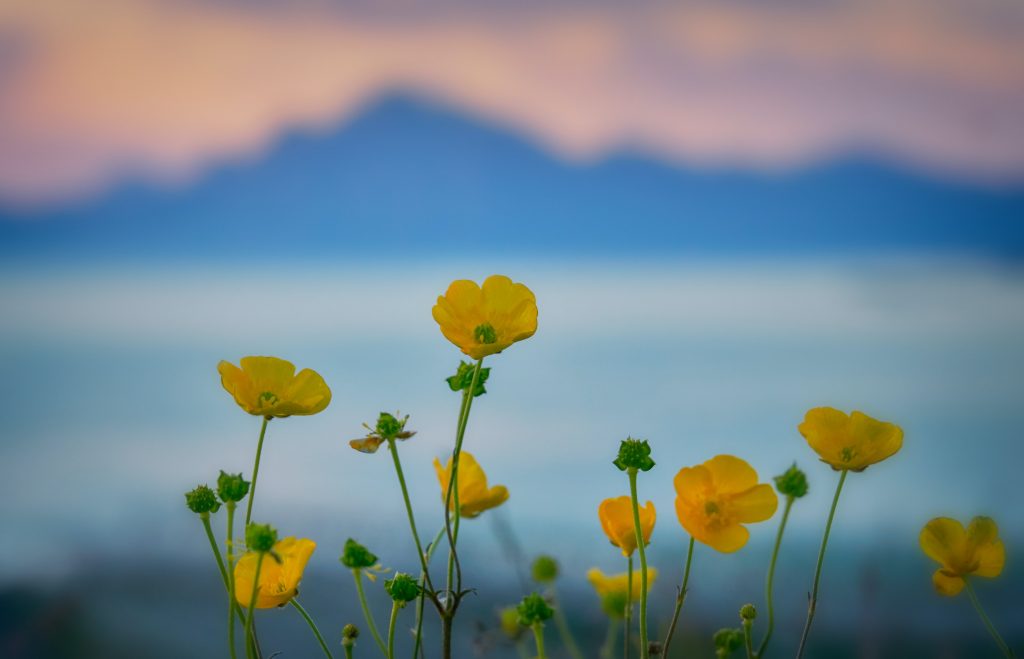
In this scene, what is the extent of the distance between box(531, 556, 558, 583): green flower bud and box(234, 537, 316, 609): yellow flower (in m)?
0.34

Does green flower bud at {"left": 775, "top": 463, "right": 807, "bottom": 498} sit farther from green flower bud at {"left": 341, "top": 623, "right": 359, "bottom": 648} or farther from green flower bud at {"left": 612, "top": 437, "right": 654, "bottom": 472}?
green flower bud at {"left": 341, "top": 623, "right": 359, "bottom": 648}

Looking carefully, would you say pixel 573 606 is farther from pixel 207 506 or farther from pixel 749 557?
pixel 207 506

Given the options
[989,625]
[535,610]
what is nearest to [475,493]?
[535,610]

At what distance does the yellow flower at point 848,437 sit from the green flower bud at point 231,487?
12.4 inches

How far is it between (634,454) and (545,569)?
38 cm

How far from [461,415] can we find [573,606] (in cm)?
108

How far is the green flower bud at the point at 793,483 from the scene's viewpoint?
0.63 m

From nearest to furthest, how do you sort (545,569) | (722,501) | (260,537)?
(260,537) → (722,501) → (545,569)

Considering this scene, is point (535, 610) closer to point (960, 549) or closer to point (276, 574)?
point (276, 574)

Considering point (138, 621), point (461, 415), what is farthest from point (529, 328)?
point (138, 621)

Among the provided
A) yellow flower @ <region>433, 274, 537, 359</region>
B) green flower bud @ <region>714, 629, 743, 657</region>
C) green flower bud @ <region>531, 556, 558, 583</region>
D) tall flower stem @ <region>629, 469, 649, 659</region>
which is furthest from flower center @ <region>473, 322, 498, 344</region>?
green flower bud @ <region>531, 556, 558, 583</region>

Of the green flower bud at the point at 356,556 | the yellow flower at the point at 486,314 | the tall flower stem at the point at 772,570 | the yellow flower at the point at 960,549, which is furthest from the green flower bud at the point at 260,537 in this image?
the yellow flower at the point at 960,549

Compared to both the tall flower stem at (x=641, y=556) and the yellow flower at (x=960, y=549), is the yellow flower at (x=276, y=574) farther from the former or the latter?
the yellow flower at (x=960, y=549)

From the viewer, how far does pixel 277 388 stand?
2.09 feet
